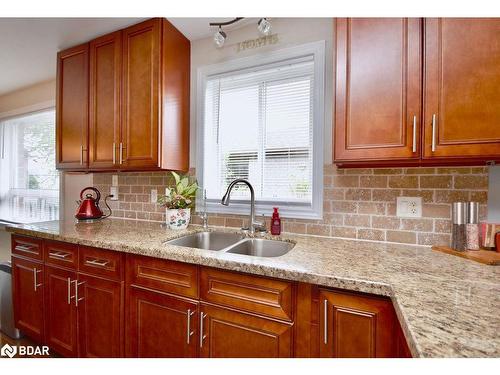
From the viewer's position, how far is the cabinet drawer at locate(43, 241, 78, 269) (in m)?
1.59

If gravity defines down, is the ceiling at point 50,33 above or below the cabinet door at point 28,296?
above

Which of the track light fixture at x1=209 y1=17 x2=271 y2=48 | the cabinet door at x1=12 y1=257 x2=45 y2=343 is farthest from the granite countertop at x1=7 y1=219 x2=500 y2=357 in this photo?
the track light fixture at x1=209 y1=17 x2=271 y2=48

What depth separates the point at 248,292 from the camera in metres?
1.12

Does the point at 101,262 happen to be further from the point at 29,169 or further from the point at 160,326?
the point at 29,169

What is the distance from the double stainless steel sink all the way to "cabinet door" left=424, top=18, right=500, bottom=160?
0.93m

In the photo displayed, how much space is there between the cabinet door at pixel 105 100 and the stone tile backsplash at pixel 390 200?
146 centimetres

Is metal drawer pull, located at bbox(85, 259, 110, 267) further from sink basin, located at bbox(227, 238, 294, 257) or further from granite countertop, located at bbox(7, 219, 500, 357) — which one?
sink basin, located at bbox(227, 238, 294, 257)

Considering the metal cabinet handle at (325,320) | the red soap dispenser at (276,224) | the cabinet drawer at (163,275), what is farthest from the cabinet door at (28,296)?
the metal cabinet handle at (325,320)

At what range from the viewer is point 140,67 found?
1.81m

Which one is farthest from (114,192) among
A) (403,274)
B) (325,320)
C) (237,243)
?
(403,274)

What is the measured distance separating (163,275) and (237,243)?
17.7 inches

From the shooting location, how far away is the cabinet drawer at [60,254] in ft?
5.22

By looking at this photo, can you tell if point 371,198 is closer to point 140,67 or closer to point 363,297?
point 363,297

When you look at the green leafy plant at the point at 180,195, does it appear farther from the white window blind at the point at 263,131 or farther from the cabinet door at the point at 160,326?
the cabinet door at the point at 160,326
